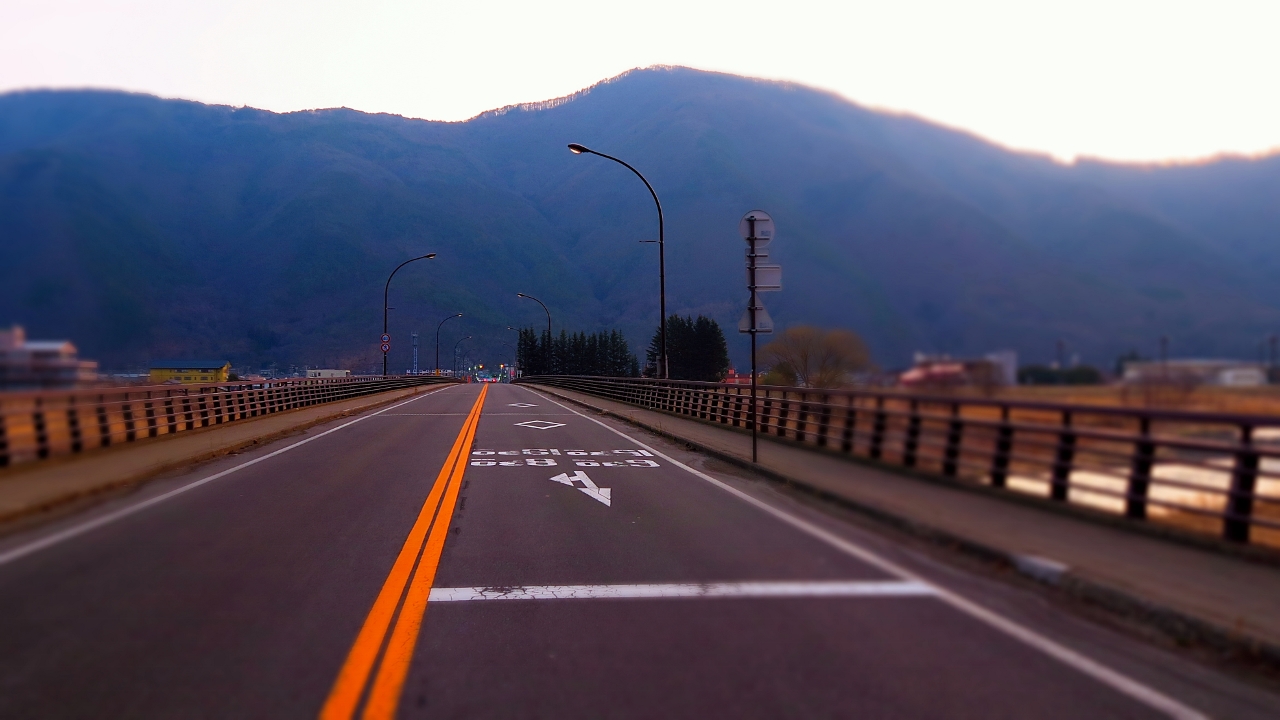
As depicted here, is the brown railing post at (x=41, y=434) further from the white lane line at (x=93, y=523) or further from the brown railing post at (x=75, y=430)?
the white lane line at (x=93, y=523)

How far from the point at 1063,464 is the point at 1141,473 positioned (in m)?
1.07

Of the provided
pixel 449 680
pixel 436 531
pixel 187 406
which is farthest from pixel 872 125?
pixel 187 406

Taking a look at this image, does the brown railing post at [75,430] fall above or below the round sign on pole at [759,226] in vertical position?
below

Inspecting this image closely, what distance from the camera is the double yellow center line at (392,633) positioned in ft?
13.5

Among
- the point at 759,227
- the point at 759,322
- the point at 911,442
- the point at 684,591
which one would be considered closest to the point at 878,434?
the point at 911,442

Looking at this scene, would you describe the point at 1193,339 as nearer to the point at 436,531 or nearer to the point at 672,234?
the point at 436,531

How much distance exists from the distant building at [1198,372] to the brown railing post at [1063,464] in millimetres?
1969

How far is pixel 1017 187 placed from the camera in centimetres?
902

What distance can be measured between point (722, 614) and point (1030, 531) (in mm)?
3967

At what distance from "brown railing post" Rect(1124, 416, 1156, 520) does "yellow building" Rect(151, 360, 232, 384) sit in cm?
1063

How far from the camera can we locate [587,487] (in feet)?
38.4

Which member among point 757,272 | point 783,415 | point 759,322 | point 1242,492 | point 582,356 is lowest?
point 783,415

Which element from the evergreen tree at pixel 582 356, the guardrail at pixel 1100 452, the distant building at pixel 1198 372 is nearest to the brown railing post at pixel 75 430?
the guardrail at pixel 1100 452

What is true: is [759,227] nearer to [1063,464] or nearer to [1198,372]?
[1063,464]
